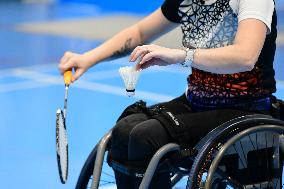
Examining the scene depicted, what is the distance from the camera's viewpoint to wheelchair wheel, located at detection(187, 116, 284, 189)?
94.0 inches

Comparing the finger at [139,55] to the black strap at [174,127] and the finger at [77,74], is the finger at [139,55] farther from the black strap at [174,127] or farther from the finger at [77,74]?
the finger at [77,74]

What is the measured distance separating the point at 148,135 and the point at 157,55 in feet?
0.94

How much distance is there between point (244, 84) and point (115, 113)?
294 cm

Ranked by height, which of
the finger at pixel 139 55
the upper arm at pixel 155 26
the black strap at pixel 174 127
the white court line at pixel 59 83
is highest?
the upper arm at pixel 155 26

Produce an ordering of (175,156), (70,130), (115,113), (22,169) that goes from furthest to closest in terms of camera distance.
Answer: (115,113) < (70,130) < (22,169) < (175,156)

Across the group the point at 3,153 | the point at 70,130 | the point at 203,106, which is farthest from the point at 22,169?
the point at 203,106

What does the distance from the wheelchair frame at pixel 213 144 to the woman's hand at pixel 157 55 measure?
29cm

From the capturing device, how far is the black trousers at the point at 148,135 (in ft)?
8.11

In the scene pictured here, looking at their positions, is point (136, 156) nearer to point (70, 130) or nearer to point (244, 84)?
point (244, 84)

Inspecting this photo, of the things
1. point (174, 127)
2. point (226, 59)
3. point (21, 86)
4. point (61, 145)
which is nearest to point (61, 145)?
point (61, 145)

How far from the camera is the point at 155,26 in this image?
2986 millimetres

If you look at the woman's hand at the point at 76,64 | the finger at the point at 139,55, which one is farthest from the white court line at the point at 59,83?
the finger at the point at 139,55

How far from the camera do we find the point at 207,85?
2.72 meters

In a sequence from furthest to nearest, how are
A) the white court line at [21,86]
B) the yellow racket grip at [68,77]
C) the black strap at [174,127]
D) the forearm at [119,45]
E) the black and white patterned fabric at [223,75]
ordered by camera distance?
the white court line at [21,86] < the forearm at [119,45] < the yellow racket grip at [68,77] < the black and white patterned fabric at [223,75] < the black strap at [174,127]
